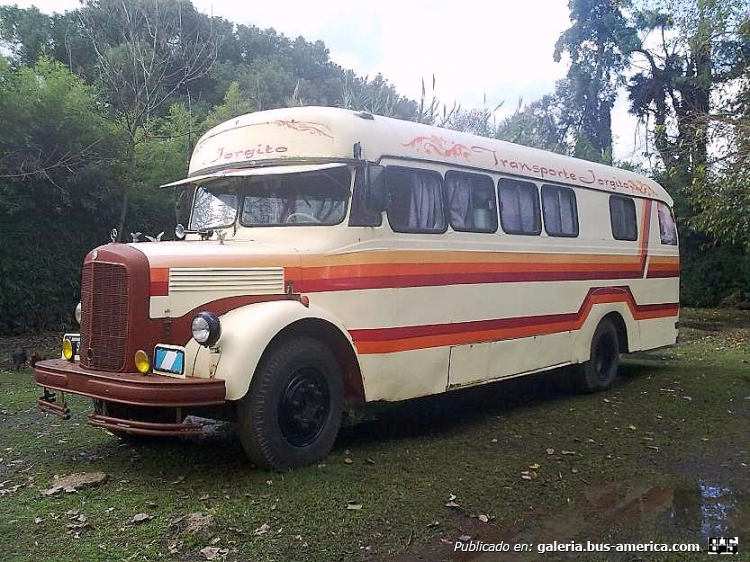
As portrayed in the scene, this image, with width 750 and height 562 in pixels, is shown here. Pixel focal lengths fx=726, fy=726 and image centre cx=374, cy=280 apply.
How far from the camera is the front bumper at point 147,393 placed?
15.4 ft

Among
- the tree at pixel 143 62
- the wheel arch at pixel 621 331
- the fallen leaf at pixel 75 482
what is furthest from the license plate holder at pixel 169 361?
the tree at pixel 143 62

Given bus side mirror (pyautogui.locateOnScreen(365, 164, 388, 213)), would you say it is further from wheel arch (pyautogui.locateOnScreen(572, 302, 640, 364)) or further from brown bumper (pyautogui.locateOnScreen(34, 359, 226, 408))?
wheel arch (pyautogui.locateOnScreen(572, 302, 640, 364))

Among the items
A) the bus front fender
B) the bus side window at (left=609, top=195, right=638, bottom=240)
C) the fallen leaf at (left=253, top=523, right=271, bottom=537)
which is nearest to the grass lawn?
the fallen leaf at (left=253, top=523, right=271, bottom=537)

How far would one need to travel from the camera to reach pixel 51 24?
1806cm

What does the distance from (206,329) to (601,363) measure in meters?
5.64

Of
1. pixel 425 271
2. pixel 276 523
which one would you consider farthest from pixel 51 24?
pixel 276 523

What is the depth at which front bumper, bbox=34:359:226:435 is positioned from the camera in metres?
4.68

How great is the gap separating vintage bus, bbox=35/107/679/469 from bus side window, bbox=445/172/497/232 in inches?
0.8

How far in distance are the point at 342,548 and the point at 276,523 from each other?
49cm

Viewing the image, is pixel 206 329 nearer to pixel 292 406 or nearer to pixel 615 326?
pixel 292 406

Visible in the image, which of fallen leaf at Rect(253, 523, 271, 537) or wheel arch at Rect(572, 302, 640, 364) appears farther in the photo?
wheel arch at Rect(572, 302, 640, 364)

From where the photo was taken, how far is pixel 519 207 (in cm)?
742

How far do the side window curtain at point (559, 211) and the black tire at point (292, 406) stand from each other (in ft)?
11.0

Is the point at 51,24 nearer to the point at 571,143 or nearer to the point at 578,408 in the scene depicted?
the point at 578,408
